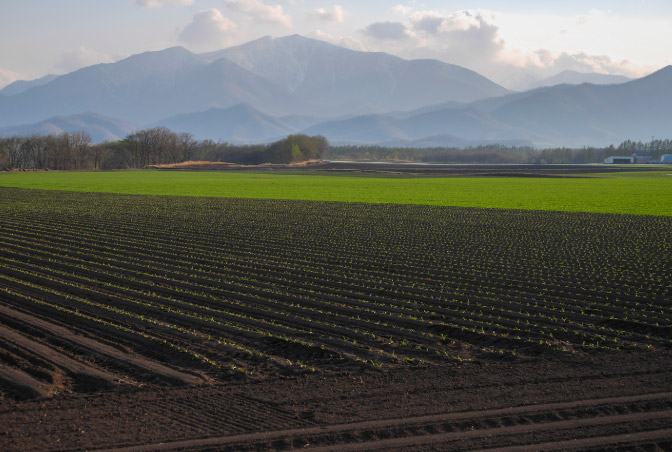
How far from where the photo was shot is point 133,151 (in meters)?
140

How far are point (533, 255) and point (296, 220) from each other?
515 inches

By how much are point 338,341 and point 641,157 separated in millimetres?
194545

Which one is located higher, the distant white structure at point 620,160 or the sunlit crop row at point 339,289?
the distant white structure at point 620,160

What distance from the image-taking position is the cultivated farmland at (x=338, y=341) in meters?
7.39

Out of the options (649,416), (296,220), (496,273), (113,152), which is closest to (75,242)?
(296,220)

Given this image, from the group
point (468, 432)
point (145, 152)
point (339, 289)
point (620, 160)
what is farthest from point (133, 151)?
point (468, 432)

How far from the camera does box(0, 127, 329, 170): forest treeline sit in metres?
125

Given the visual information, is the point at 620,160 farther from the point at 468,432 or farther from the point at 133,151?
the point at 468,432

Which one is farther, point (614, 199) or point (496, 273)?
point (614, 199)

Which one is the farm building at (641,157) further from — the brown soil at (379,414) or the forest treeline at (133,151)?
the brown soil at (379,414)

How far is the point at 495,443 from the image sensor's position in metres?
6.86

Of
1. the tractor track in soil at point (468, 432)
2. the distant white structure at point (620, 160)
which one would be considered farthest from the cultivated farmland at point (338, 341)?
the distant white structure at point (620, 160)

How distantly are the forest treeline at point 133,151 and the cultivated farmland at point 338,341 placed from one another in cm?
11032

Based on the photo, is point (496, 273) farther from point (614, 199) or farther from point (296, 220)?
point (614, 199)
